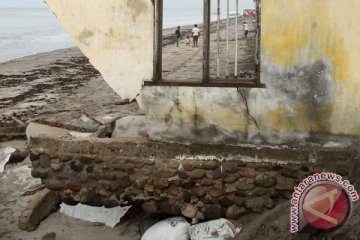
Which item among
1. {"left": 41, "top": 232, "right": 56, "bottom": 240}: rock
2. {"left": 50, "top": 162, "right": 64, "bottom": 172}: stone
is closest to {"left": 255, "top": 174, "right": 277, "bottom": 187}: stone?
{"left": 50, "top": 162, "right": 64, "bottom": 172}: stone

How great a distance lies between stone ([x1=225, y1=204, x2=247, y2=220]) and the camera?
493 centimetres

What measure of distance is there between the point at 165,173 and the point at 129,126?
1374 millimetres

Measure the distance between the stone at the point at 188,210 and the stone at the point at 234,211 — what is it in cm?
41

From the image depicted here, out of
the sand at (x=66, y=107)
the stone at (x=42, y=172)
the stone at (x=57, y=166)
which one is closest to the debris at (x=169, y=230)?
the sand at (x=66, y=107)

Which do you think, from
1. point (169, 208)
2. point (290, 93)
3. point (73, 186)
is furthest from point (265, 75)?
point (73, 186)

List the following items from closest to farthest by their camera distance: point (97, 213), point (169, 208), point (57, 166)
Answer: point (169, 208), point (57, 166), point (97, 213)

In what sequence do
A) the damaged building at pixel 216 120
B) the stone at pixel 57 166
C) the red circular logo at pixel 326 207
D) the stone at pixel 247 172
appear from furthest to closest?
the stone at pixel 57 166 → the stone at pixel 247 172 → the damaged building at pixel 216 120 → the red circular logo at pixel 326 207

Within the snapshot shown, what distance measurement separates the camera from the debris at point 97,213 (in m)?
5.53

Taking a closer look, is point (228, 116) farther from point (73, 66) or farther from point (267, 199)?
point (73, 66)

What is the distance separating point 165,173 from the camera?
498 centimetres

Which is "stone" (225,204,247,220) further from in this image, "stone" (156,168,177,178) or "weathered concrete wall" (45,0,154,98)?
"weathered concrete wall" (45,0,154,98)

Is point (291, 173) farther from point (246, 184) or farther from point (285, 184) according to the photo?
point (246, 184)

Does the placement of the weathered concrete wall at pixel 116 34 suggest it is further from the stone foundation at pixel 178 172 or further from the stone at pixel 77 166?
the stone at pixel 77 166

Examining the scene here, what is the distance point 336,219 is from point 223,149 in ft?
4.70
